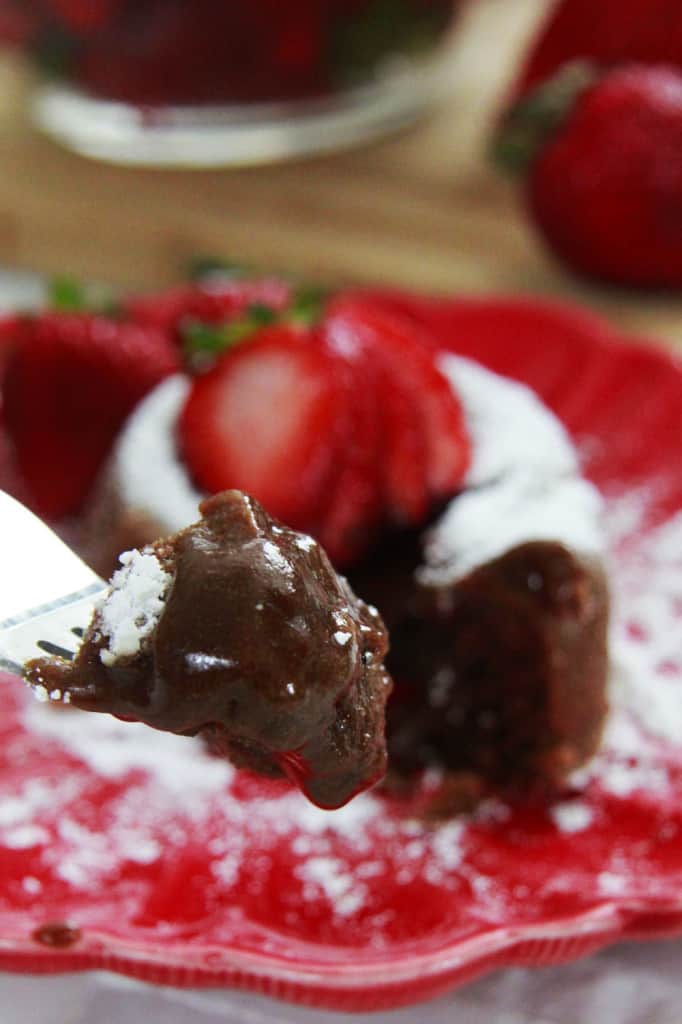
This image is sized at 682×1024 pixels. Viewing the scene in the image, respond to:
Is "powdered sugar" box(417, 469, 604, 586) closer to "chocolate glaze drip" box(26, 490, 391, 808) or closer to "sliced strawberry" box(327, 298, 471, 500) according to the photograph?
"sliced strawberry" box(327, 298, 471, 500)

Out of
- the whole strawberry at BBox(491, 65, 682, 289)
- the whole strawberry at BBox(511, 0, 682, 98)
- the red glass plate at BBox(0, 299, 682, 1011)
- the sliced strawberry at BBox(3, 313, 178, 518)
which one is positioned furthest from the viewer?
the whole strawberry at BBox(511, 0, 682, 98)

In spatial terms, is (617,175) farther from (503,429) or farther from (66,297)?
(66,297)

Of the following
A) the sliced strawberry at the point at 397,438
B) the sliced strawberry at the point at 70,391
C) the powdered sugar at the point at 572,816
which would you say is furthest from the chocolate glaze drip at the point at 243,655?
the sliced strawberry at the point at 70,391

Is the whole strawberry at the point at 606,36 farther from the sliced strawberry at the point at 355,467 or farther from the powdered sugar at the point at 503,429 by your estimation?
the sliced strawberry at the point at 355,467

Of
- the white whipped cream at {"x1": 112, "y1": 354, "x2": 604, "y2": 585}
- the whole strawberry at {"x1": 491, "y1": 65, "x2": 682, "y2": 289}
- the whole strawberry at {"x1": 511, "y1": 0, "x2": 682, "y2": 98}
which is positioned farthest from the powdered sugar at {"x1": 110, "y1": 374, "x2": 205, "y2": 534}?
the whole strawberry at {"x1": 511, "y1": 0, "x2": 682, "y2": 98}

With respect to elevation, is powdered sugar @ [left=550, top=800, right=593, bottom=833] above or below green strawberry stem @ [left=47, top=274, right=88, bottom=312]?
below

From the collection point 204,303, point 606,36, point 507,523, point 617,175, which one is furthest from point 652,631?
point 606,36
